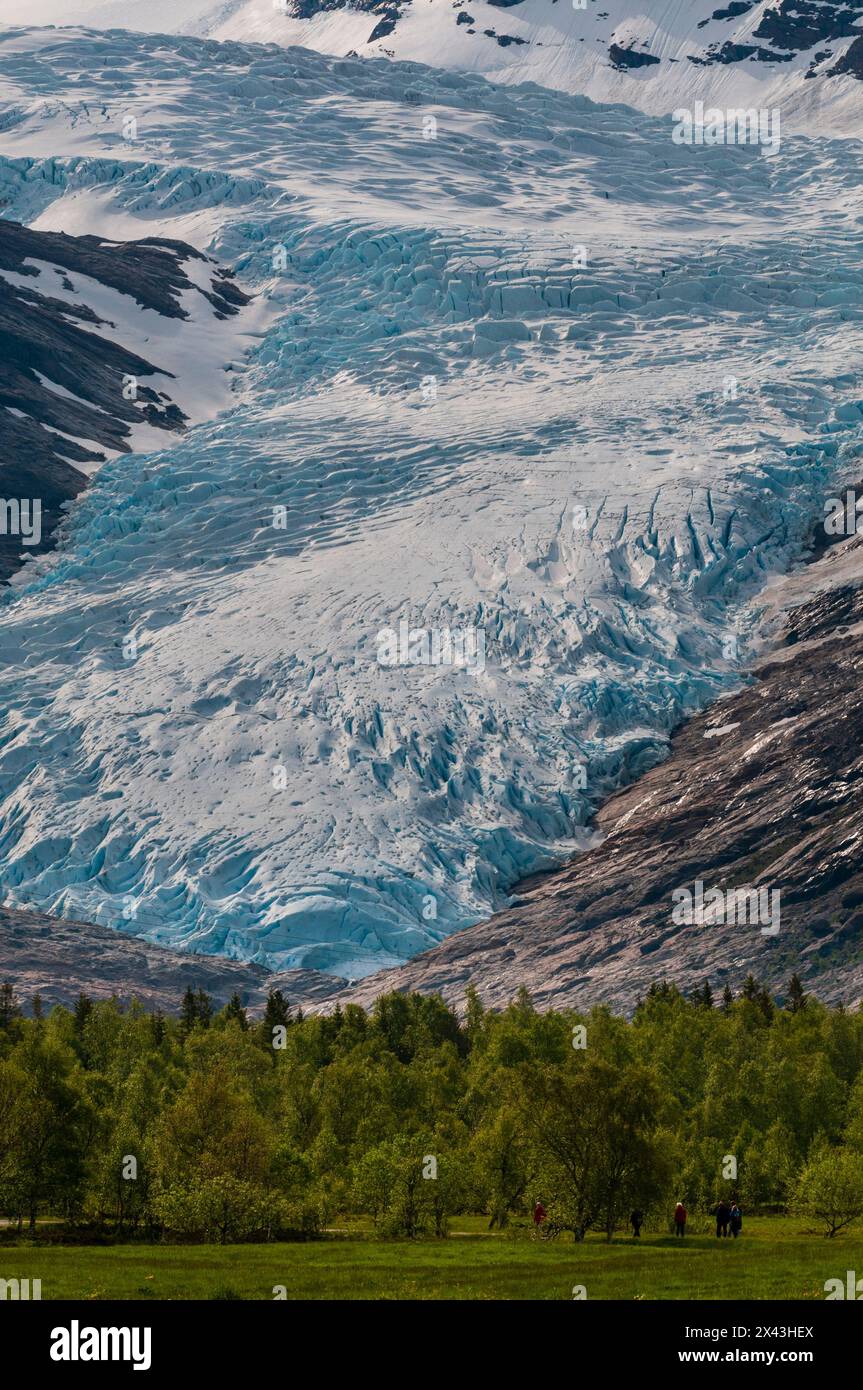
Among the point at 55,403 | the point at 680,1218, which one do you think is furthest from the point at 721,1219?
the point at 55,403

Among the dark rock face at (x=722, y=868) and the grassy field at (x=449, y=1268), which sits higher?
the dark rock face at (x=722, y=868)

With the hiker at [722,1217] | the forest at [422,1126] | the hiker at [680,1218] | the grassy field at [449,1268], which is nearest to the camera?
the grassy field at [449,1268]

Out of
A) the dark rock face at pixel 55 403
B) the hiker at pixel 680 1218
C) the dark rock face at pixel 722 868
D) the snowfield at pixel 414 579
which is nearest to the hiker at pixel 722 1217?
the hiker at pixel 680 1218

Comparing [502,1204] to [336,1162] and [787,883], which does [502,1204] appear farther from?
[787,883]

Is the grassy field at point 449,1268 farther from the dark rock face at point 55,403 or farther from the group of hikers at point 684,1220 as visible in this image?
the dark rock face at point 55,403

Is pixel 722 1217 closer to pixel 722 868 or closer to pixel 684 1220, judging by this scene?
pixel 684 1220
